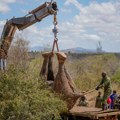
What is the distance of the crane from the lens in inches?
646

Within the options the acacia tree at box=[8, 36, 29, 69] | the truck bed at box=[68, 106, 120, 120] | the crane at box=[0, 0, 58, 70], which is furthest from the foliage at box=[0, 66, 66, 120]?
the acacia tree at box=[8, 36, 29, 69]

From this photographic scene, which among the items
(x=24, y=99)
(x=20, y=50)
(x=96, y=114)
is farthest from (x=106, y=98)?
(x=20, y=50)

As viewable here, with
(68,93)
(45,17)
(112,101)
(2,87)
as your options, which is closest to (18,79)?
(2,87)

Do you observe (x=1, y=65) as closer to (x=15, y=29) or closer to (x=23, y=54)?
(x=15, y=29)

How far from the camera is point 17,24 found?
56.0 feet

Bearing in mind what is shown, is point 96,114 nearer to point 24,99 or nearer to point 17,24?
point 24,99

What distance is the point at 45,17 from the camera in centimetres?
1667

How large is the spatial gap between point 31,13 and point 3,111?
5104 mm

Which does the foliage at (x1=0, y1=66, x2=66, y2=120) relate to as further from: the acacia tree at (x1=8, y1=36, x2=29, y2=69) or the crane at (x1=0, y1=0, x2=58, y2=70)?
the acacia tree at (x1=8, y1=36, x2=29, y2=69)

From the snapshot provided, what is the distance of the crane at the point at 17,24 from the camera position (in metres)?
16.4

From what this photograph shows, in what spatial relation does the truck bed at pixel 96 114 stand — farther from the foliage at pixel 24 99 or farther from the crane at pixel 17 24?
the crane at pixel 17 24

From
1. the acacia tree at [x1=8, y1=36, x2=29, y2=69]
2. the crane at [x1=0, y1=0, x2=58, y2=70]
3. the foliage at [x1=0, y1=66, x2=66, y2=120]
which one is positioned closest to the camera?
the foliage at [x1=0, y1=66, x2=66, y2=120]

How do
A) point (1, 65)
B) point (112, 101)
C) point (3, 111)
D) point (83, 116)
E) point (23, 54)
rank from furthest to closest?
point (23, 54), point (112, 101), point (1, 65), point (83, 116), point (3, 111)

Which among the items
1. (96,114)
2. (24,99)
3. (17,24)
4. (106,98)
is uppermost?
(17,24)
